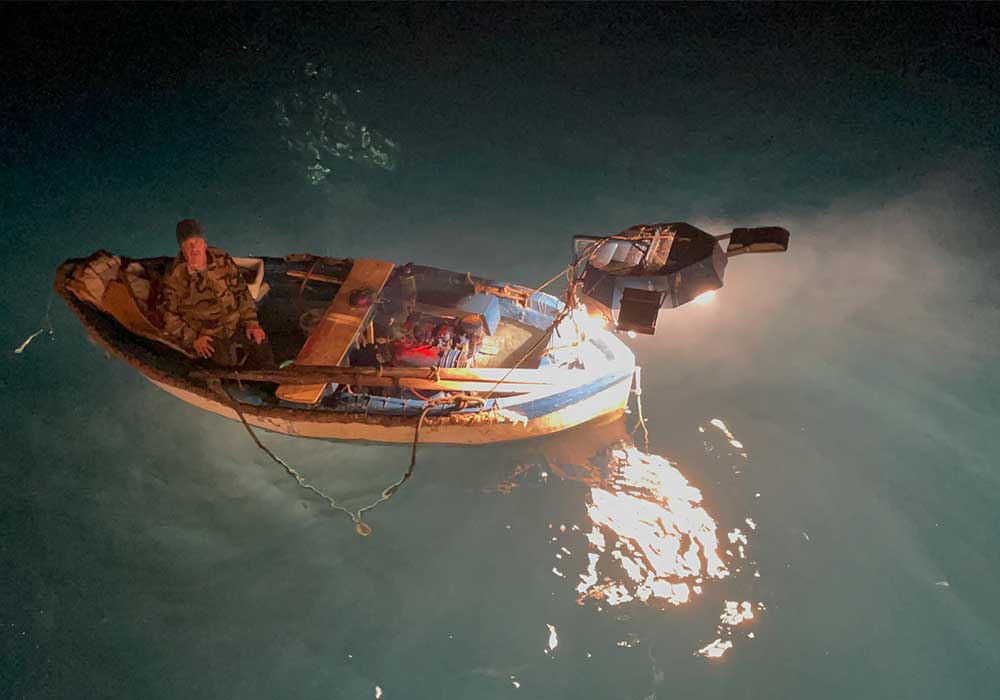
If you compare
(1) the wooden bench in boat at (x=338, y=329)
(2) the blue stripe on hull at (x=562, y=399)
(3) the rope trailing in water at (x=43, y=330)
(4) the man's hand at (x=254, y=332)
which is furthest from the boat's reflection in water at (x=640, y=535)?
(3) the rope trailing in water at (x=43, y=330)

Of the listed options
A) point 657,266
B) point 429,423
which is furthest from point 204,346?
point 657,266

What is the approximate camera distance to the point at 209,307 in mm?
5992

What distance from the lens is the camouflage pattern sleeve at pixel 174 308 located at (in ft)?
18.7

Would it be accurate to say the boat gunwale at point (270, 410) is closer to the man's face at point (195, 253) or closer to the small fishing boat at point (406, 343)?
the small fishing boat at point (406, 343)

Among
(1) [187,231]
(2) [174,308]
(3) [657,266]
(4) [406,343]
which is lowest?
(4) [406,343]

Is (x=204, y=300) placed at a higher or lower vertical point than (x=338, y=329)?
higher

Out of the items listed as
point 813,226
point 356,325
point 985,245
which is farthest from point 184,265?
point 985,245

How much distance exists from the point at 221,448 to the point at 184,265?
299cm

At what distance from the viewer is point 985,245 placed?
12656mm

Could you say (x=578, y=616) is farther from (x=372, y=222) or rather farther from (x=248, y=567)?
(x=372, y=222)

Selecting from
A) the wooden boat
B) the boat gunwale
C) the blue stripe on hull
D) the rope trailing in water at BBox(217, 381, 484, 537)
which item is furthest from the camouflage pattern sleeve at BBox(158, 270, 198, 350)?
the blue stripe on hull

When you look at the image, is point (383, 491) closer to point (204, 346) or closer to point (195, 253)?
point (204, 346)

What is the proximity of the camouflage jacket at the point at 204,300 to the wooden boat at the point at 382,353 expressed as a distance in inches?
18.3

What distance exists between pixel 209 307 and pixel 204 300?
0.36 feet
